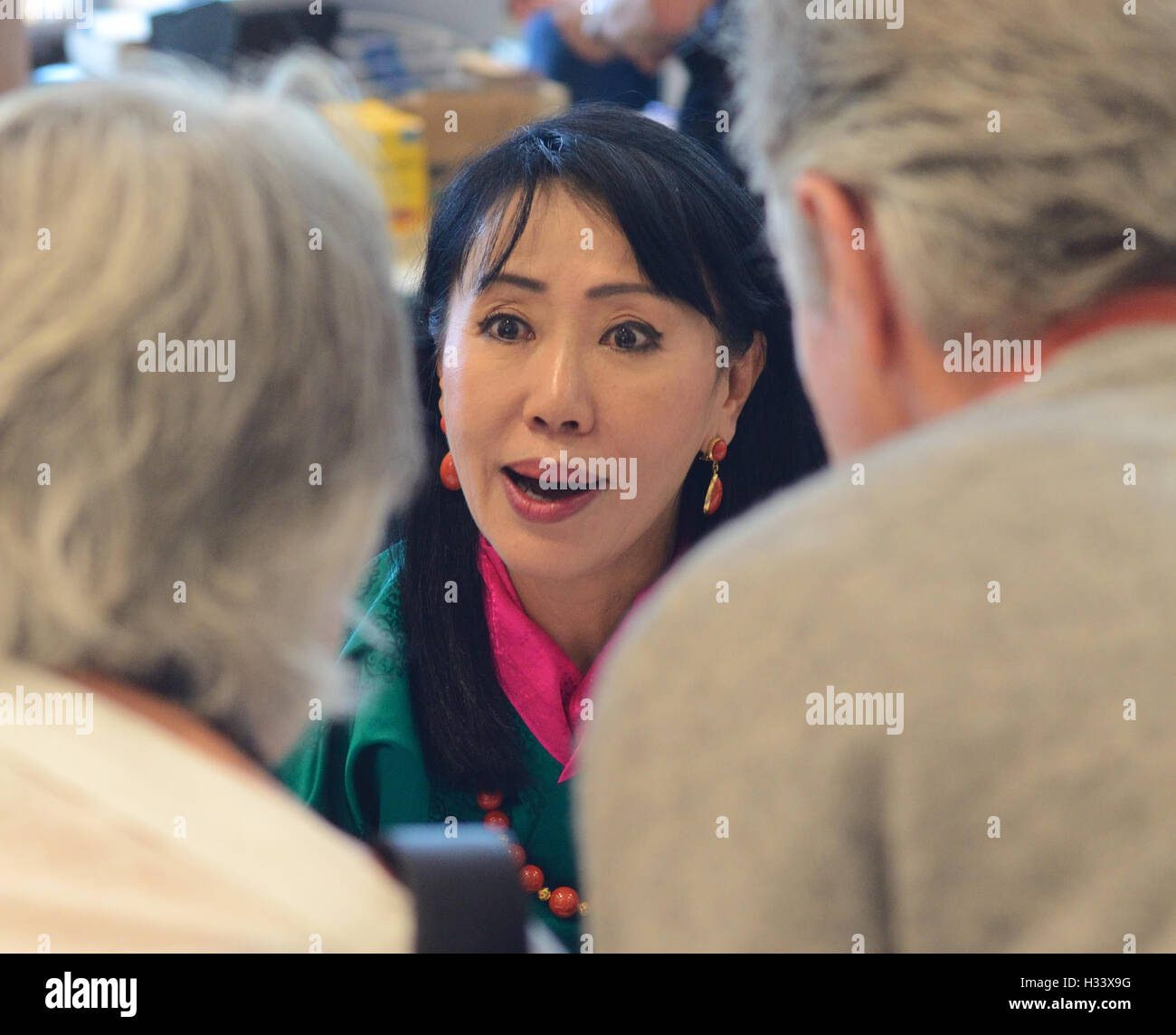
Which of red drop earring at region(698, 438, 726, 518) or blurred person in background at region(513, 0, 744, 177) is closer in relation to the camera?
red drop earring at region(698, 438, 726, 518)

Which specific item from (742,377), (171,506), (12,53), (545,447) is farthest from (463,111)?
(171,506)

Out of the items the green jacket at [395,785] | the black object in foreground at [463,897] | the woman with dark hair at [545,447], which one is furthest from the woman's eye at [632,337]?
the black object in foreground at [463,897]

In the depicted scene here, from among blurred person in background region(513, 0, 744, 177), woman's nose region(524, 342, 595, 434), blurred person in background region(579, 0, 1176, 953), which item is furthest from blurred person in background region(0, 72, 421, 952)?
blurred person in background region(513, 0, 744, 177)

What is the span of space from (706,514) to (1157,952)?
1161 mm

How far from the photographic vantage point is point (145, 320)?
34.1 inches

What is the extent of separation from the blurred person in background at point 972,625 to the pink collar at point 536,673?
88 centimetres

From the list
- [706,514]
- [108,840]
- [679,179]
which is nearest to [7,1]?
[679,179]

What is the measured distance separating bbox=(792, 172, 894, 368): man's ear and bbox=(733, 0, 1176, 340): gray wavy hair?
0.07 ft

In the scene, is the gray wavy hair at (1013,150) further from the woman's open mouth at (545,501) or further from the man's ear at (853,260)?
the woman's open mouth at (545,501)

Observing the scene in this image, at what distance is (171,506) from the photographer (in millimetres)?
897

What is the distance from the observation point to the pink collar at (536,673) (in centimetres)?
175

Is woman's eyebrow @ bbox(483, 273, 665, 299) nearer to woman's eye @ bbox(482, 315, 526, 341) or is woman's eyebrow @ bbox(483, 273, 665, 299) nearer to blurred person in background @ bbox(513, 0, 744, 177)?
woman's eye @ bbox(482, 315, 526, 341)

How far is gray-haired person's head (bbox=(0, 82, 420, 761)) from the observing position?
2.85 ft

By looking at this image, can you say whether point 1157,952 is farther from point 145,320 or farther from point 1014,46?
point 145,320
